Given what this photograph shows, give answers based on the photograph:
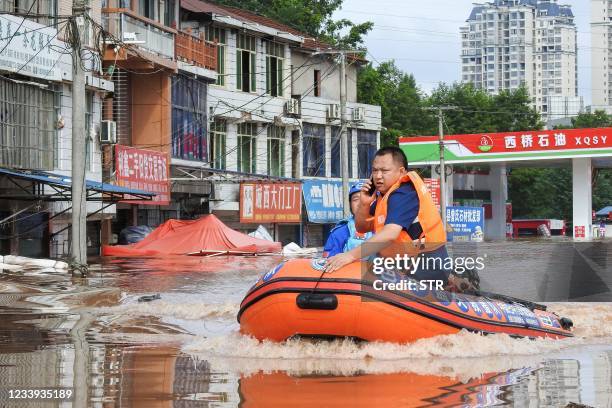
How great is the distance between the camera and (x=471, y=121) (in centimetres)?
7612

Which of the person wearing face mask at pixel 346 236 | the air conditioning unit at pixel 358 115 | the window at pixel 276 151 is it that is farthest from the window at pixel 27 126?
the air conditioning unit at pixel 358 115

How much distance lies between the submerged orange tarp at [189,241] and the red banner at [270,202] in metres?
6.27

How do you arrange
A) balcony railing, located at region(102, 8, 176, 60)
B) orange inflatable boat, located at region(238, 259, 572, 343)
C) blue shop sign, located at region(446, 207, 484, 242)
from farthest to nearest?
blue shop sign, located at region(446, 207, 484, 242) → balcony railing, located at region(102, 8, 176, 60) → orange inflatable boat, located at region(238, 259, 572, 343)

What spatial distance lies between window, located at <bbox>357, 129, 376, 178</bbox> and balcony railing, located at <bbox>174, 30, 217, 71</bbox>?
40.2 ft

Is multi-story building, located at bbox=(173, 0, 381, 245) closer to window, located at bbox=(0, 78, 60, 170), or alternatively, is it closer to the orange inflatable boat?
window, located at bbox=(0, 78, 60, 170)

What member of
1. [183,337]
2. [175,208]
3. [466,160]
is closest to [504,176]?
[466,160]

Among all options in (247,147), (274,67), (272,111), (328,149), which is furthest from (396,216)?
(328,149)

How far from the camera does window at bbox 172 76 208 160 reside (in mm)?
35156

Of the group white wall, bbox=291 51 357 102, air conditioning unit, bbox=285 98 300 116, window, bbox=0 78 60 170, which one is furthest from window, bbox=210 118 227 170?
window, bbox=0 78 60 170

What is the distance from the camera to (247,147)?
139 feet

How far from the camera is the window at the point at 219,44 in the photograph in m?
40.8

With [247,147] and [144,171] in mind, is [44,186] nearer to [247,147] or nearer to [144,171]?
[144,171]

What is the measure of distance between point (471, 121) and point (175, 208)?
42.4 metres

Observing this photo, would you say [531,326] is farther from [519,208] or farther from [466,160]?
[519,208]
